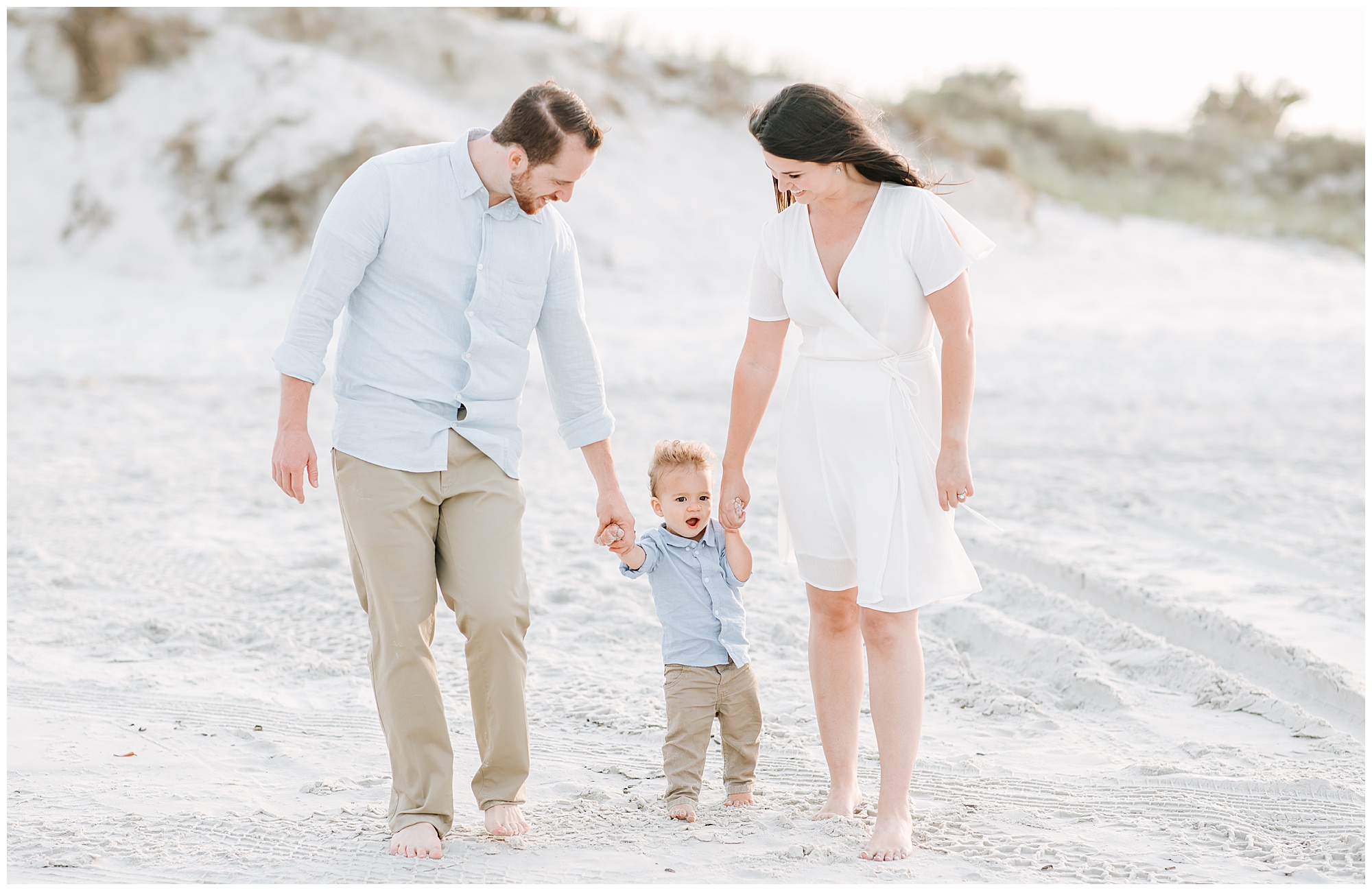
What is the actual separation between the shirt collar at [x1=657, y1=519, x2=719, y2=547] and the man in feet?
1.61

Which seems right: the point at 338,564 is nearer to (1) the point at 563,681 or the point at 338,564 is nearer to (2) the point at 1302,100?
(1) the point at 563,681

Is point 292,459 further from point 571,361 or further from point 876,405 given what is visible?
point 876,405

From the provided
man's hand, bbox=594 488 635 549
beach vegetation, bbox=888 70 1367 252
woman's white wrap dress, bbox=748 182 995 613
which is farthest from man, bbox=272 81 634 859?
beach vegetation, bbox=888 70 1367 252

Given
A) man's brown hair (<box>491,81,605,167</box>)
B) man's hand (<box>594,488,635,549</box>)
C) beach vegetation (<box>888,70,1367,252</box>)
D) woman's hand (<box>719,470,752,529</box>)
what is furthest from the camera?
beach vegetation (<box>888,70,1367,252</box>)

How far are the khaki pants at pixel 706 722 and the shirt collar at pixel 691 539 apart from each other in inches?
13.2

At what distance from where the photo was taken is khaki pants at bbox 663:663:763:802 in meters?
3.27

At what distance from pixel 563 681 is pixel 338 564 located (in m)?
1.71

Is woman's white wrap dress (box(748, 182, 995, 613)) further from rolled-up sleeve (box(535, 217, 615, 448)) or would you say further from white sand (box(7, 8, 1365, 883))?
white sand (box(7, 8, 1365, 883))

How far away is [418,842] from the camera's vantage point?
290 cm

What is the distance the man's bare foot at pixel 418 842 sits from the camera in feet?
9.49

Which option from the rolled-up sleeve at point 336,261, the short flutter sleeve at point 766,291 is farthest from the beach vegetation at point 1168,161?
the rolled-up sleeve at point 336,261

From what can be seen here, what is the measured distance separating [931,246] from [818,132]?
0.39m

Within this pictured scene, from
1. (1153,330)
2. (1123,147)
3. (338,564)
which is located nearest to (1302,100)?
(1123,147)

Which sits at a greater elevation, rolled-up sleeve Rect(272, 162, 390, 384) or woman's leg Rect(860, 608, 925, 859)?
rolled-up sleeve Rect(272, 162, 390, 384)
